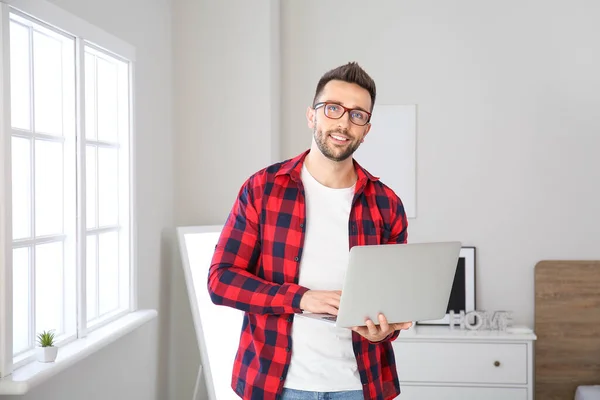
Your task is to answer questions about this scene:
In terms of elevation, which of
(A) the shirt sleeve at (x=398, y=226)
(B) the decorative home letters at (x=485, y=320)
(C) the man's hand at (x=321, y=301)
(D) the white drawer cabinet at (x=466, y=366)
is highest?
(A) the shirt sleeve at (x=398, y=226)

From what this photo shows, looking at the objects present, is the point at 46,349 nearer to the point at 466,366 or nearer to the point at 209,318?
the point at 209,318

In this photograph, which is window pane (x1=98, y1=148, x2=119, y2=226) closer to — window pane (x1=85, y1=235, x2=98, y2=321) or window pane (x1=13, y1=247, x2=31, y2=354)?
window pane (x1=85, y1=235, x2=98, y2=321)

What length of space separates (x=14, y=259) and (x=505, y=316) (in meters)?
2.67

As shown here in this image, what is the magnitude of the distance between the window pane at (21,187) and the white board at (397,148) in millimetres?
2219

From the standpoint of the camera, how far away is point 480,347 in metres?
3.98

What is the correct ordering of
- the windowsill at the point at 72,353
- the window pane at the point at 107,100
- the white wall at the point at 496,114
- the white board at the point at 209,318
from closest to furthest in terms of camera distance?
the windowsill at the point at 72,353 → the window pane at the point at 107,100 → the white board at the point at 209,318 → the white wall at the point at 496,114

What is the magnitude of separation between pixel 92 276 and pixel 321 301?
1715 millimetres

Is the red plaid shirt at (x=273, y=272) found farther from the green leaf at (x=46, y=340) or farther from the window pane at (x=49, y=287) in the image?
the window pane at (x=49, y=287)

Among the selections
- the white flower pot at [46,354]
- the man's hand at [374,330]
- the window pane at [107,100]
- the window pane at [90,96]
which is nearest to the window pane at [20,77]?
the window pane at [90,96]

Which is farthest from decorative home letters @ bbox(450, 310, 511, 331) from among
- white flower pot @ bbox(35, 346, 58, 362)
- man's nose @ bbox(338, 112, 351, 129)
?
man's nose @ bbox(338, 112, 351, 129)

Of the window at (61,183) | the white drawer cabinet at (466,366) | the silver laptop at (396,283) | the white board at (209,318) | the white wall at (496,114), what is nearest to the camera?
the silver laptop at (396,283)

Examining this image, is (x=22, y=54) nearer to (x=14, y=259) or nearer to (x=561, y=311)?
(x=14, y=259)

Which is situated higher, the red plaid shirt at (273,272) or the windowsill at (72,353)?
the red plaid shirt at (273,272)

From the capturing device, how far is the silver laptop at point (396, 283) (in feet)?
5.48
